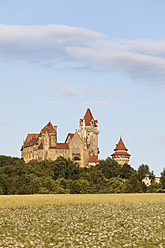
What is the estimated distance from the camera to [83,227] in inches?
1629

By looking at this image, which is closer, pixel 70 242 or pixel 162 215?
pixel 70 242

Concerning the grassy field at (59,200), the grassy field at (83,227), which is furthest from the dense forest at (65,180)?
the grassy field at (83,227)

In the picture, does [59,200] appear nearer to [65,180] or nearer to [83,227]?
[83,227]

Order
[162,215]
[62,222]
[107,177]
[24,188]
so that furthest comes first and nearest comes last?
[107,177] < [24,188] < [162,215] < [62,222]

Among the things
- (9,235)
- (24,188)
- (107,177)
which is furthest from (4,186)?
(9,235)

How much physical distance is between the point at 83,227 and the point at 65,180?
112990 mm

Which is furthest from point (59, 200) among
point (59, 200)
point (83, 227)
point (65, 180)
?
point (65, 180)

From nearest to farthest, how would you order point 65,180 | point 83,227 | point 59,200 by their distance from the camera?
1. point 83,227
2. point 59,200
3. point 65,180

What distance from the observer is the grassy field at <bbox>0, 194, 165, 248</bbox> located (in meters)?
36.4

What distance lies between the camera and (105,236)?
124 ft

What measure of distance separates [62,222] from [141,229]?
7393 mm

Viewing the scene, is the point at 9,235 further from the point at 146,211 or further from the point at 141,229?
the point at 146,211

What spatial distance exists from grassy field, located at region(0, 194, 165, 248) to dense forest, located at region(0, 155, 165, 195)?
240 feet

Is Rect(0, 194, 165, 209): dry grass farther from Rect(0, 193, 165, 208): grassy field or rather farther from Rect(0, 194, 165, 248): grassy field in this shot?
Rect(0, 194, 165, 248): grassy field
